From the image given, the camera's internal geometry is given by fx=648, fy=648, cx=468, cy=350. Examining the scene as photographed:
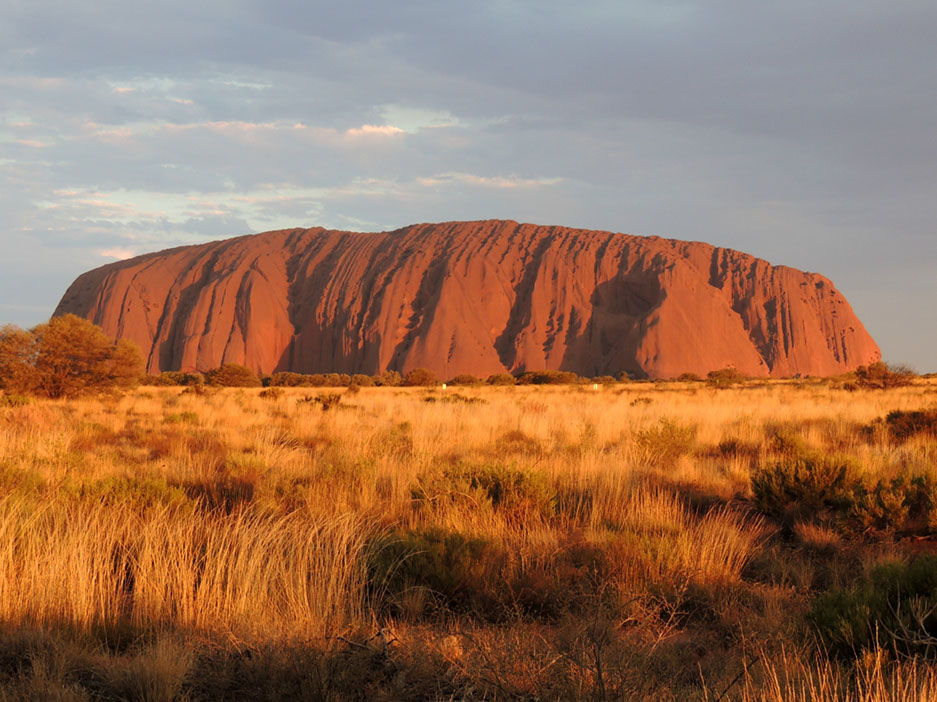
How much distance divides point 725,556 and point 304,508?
367cm

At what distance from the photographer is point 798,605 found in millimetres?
3986

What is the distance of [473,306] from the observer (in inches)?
3248

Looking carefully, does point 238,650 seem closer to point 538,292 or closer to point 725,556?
point 725,556

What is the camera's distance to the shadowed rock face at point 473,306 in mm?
79000

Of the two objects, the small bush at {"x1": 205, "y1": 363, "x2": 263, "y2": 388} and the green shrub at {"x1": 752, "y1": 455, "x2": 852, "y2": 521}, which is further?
the small bush at {"x1": 205, "y1": 363, "x2": 263, "y2": 388}

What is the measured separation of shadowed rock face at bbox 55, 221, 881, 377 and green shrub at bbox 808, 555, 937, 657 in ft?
239

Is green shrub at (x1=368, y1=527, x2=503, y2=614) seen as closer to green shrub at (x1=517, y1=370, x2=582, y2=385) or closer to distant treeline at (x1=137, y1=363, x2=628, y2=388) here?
distant treeline at (x1=137, y1=363, x2=628, y2=388)

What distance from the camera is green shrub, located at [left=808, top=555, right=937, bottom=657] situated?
9.98 ft

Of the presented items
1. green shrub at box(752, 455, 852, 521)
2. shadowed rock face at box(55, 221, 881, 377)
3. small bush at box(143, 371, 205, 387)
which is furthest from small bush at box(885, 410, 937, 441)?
shadowed rock face at box(55, 221, 881, 377)

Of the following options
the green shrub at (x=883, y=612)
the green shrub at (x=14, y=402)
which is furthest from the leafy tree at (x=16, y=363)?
the green shrub at (x=883, y=612)

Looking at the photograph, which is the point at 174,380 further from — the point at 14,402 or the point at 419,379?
the point at 14,402

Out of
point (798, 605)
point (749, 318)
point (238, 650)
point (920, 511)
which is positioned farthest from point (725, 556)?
point (749, 318)

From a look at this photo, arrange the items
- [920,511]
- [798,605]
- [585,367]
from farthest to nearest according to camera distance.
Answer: [585,367] < [920,511] < [798,605]

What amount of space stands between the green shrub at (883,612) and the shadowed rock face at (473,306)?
72915mm
